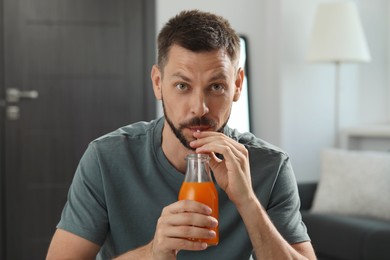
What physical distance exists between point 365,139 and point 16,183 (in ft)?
8.03

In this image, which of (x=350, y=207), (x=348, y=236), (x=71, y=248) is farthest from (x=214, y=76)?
(x=350, y=207)

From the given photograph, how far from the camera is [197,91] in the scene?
1.62m

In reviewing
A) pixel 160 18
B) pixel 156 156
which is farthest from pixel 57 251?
pixel 160 18

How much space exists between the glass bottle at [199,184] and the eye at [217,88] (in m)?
0.25

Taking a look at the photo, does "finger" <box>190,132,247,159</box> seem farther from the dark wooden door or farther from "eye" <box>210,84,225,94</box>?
the dark wooden door

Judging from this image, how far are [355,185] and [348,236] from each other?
0.52 meters

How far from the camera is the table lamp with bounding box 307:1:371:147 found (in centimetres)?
456

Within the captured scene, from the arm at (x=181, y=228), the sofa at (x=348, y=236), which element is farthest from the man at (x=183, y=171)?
the sofa at (x=348, y=236)

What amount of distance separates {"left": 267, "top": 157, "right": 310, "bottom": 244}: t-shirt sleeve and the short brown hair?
0.33 metres

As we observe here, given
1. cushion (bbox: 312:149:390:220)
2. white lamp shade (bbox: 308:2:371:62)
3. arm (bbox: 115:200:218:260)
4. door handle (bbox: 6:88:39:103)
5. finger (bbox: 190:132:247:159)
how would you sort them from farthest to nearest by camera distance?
white lamp shade (bbox: 308:2:371:62) → door handle (bbox: 6:88:39:103) → cushion (bbox: 312:149:390:220) → finger (bbox: 190:132:247:159) → arm (bbox: 115:200:218:260)

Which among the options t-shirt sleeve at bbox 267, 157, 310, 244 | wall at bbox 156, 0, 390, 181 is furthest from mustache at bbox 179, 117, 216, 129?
wall at bbox 156, 0, 390, 181

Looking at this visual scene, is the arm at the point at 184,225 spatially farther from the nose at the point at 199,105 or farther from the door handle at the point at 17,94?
the door handle at the point at 17,94

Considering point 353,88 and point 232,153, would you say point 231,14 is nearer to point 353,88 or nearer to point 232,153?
point 353,88

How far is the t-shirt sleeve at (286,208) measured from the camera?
1747 millimetres
